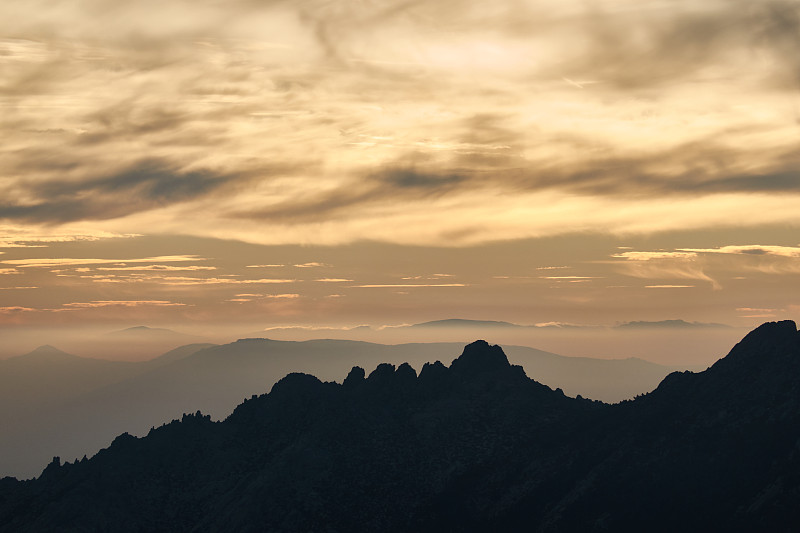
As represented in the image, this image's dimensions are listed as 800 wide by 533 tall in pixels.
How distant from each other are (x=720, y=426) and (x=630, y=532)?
37.1 m

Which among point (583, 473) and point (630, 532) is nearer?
point (630, 532)

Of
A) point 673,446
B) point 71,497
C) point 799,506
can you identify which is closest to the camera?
point 799,506

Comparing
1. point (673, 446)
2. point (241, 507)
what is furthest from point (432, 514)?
point (673, 446)

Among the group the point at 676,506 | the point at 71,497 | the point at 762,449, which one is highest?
the point at 762,449

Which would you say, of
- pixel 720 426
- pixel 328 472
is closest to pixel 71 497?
pixel 328 472

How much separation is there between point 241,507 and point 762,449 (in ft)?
379

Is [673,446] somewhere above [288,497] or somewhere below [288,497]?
above

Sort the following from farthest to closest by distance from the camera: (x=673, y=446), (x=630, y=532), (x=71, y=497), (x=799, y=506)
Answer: (x=71, y=497) < (x=673, y=446) < (x=630, y=532) < (x=799, y=506)

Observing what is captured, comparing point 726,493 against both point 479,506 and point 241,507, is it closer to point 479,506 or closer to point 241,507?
point 479,506

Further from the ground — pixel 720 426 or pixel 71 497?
pixel 720 426

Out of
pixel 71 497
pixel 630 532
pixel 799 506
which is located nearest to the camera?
pixel 799 506

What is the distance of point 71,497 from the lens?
196250mm

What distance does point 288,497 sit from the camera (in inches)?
7480

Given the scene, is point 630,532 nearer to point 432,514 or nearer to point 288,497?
point 432,514
